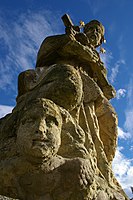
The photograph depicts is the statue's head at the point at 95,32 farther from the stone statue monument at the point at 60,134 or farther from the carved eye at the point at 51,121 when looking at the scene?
the carved eye at the point at 51,121

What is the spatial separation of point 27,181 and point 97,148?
222cm

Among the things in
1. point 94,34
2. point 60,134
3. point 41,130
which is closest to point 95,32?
point 94,34

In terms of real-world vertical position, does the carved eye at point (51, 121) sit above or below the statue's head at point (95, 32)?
below

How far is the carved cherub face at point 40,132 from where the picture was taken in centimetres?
328

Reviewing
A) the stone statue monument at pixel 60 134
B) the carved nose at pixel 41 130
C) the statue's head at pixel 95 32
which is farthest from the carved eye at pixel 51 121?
the statue's head at pixel 95 32

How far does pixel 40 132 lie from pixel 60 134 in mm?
498

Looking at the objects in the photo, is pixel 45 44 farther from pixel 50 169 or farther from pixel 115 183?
pixel 50 169

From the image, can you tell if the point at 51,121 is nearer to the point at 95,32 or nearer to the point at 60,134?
the point at 60,134

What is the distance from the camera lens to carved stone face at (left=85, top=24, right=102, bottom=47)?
25.3 ft

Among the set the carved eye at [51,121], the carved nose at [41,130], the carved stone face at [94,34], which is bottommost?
the carved nose at [41,130]

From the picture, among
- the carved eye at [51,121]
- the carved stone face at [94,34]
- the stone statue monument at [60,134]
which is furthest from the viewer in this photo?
the carved stone face at [94,34]

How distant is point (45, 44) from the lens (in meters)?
6.48

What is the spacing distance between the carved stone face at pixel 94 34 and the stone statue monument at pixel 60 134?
1018 millimetres

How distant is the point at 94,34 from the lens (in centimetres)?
779
